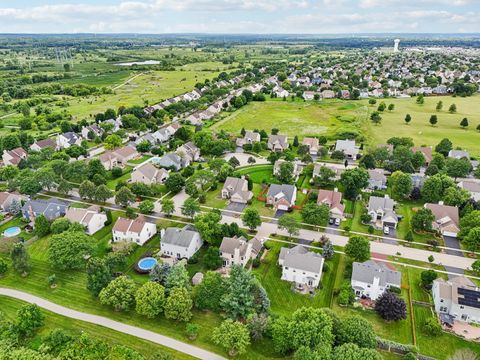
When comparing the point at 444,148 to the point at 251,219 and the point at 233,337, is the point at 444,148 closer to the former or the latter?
the point at 251,219

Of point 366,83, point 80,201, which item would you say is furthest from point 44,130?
point 366,83

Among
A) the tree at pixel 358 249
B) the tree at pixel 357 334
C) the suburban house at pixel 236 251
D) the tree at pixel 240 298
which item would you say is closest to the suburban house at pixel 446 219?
the tree at pixel 358 249

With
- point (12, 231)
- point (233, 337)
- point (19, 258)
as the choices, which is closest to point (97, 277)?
point (19, 258)

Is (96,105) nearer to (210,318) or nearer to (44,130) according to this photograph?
(44,130)

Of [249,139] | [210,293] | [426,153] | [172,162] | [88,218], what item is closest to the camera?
[210,293]

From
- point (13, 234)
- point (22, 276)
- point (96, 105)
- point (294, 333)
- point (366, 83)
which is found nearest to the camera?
point (294, 333)

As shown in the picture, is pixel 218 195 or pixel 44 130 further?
pixel 44 130
